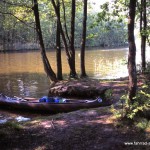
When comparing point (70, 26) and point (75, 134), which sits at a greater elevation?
point (70, 26)

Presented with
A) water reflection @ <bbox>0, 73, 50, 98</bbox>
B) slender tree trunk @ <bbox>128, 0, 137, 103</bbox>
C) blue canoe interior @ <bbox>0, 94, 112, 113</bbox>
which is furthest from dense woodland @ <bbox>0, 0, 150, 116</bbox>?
blue canoe interior @ <bbox>0, 94, 112, 113</bbox>

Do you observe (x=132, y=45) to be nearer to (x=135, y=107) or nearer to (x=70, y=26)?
(x=135, y=107)

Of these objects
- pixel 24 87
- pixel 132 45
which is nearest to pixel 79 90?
pixel 24 87

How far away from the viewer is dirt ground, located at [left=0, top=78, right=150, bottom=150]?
5.83m

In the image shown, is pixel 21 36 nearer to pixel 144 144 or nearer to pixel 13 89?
pixel 13 89

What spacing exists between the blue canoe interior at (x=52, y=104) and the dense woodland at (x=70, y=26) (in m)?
2.63

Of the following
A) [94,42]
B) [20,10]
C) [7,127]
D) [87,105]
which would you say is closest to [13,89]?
[20,10]

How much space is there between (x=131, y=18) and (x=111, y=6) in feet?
11.6

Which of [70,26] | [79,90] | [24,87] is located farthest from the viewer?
[70,26]

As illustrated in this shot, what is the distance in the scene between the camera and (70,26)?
27.7 m

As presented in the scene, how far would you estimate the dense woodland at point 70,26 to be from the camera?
26.6ft

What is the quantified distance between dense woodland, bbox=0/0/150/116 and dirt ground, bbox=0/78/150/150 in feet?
3.17

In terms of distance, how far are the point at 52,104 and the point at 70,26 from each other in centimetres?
1753

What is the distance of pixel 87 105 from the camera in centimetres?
1091
